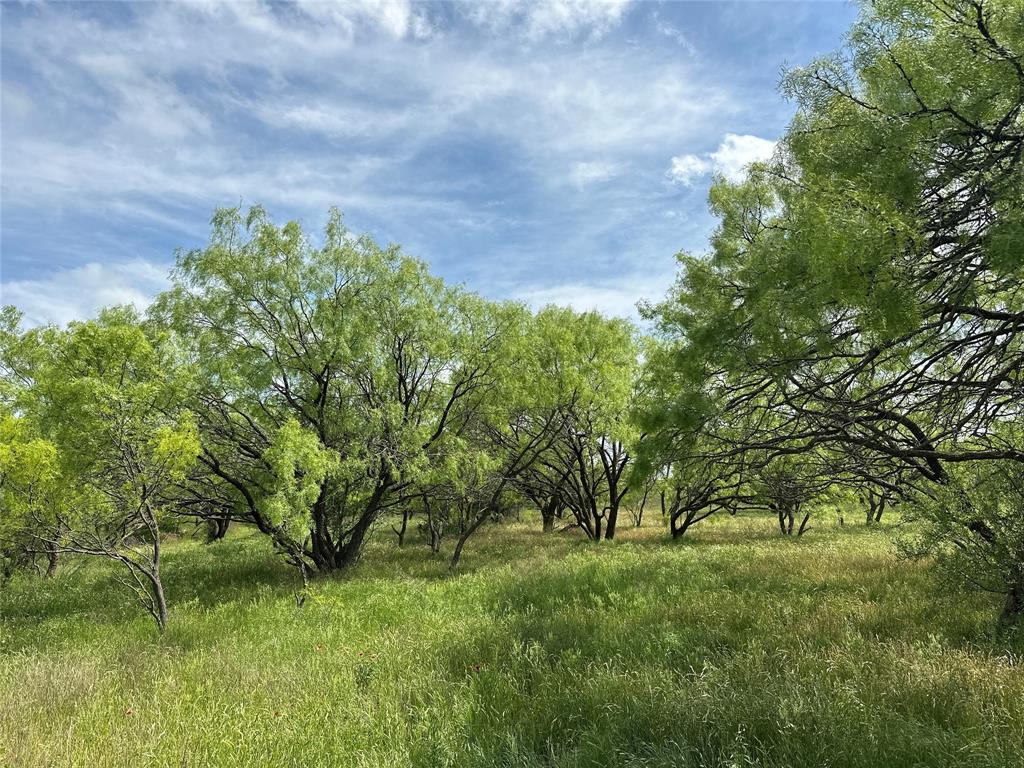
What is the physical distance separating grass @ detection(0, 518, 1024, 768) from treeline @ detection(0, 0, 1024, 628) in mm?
1556

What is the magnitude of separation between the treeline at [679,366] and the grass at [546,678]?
1.56 m

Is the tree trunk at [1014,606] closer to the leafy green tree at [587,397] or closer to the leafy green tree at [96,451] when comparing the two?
the leafy green tree at [587,397]

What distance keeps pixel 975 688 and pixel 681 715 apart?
2381 millimetres

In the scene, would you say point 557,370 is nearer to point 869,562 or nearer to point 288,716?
point 869,562

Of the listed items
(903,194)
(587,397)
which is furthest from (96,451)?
(587,397)

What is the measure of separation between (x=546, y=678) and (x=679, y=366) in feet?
12.5

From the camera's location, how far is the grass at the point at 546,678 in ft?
12.6

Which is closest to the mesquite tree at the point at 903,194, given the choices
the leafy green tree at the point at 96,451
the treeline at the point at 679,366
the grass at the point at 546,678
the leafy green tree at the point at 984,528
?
the treeline at the point at 679,366

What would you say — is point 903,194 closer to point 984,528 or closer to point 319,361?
point 984,528

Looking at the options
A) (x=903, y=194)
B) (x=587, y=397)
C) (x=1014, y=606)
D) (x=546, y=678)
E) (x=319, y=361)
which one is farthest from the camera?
(x=587, y=397)

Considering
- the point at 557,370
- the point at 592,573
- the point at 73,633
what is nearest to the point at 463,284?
the point at 557,370

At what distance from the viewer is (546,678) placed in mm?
5414

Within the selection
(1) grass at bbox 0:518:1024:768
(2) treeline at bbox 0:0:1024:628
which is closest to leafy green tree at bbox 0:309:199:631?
(2) treeline at bbox 0:0:1024:628

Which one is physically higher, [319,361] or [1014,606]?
[319,361]
